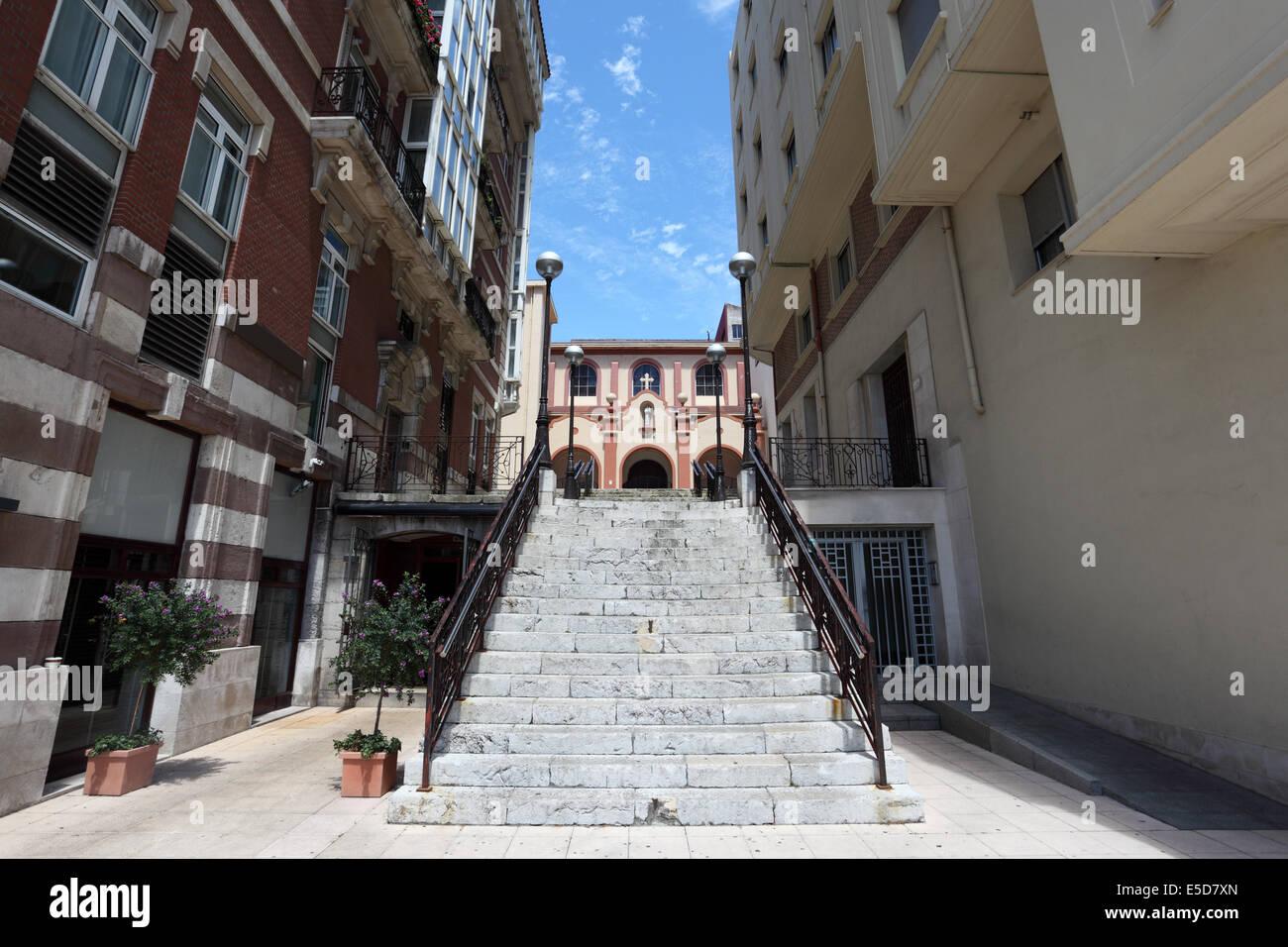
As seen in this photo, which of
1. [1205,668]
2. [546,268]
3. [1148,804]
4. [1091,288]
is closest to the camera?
[1148,804]

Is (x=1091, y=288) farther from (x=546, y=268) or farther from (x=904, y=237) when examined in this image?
(x=546, y=268)

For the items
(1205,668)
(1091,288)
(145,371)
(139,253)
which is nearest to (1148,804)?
(1205,668)

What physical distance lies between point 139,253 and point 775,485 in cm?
800

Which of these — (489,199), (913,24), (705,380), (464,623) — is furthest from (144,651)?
(705,380)

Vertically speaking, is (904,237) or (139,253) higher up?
(904,237)

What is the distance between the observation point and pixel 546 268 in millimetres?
9984

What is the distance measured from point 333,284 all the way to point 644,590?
8645 mm

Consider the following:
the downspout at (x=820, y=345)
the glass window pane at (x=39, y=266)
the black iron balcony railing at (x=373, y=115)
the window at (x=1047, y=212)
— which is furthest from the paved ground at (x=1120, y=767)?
the black iron balcony railing at (x=373, y=115)

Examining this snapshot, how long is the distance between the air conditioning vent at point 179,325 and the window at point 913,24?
33.9ft

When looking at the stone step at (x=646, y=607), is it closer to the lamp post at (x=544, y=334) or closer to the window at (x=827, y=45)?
the lamp post at (x=544, y=334)

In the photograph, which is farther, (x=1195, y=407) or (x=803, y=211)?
(x=803, y=211)

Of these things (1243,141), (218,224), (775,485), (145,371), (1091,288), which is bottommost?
(775,485)

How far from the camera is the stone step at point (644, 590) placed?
22.5 feet

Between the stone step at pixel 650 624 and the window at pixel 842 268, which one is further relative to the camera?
the window at pixel 842 268
